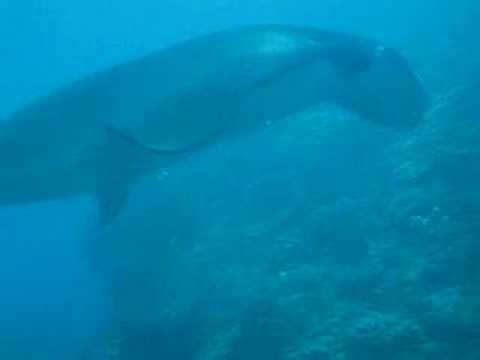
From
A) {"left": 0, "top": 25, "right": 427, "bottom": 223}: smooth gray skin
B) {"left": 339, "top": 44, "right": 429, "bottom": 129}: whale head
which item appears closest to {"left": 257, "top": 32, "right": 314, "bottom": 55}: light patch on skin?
{"left": 0, "top": 25, "right": 427, "bottom": 223}: smooth gray skin

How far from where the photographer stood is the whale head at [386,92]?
5.87 metres

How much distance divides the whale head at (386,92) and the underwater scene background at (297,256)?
4.74 ft

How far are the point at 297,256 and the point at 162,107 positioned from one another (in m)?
5.57

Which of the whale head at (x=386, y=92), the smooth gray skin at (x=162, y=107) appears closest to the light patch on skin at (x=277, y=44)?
the smooth gray skin at (x=162, y=107)

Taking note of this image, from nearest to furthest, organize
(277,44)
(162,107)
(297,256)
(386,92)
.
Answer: (162,107) < (277,44) < (386,92) < (297,256)

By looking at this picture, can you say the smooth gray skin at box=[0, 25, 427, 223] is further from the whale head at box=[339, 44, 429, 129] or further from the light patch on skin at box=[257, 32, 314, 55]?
the whale head at box=[339, 44, 429, 129]

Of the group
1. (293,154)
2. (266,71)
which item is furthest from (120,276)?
(266,71)

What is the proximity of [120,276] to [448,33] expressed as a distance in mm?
21675

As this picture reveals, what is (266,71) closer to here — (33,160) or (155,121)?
(155,121)

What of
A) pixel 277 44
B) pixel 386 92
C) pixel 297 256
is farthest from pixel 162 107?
pixel 297 256

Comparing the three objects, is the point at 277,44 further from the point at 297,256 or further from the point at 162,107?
the point at 297,256

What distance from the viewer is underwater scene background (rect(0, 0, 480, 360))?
672 cm

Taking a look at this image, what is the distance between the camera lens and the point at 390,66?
6.20 meters

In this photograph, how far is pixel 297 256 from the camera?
9617 millimetres
